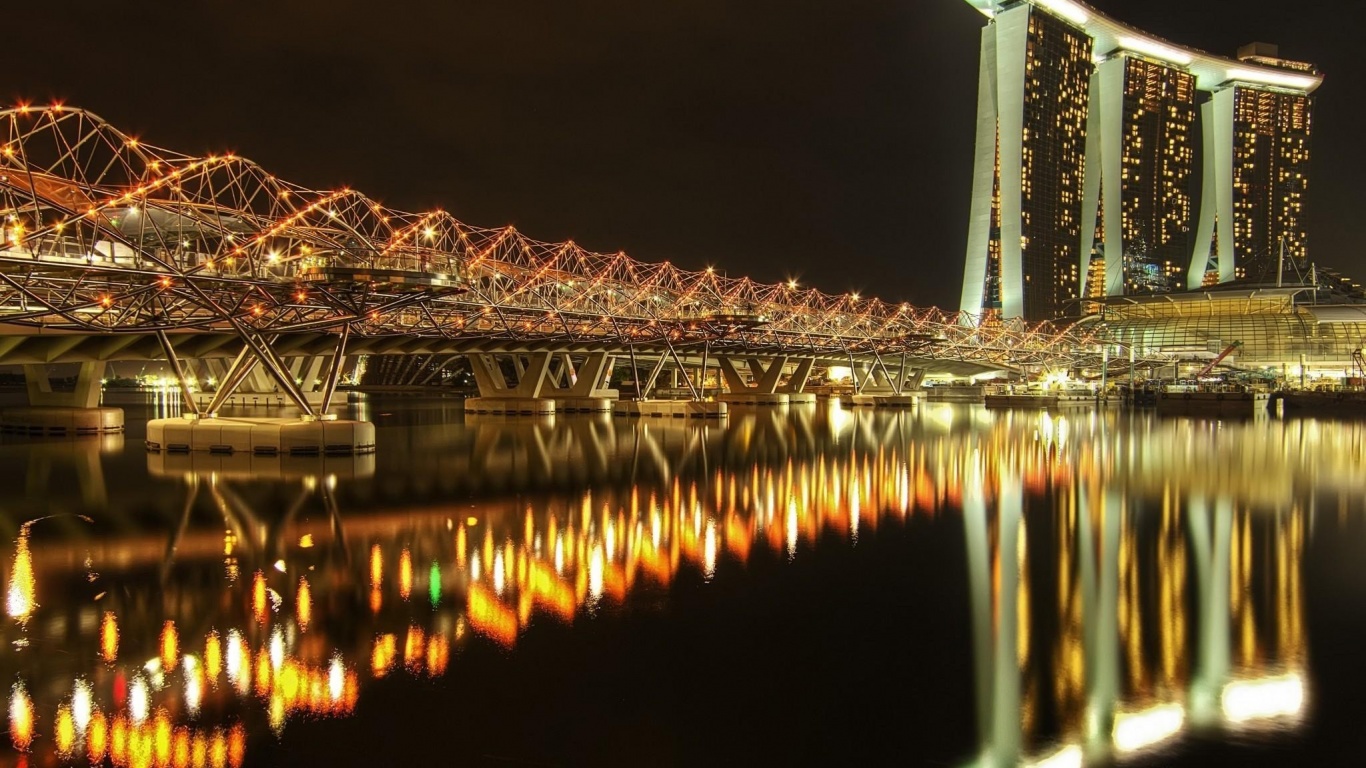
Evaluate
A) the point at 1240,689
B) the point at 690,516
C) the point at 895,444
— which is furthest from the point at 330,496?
the point at 895,444

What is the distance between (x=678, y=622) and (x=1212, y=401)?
309ft

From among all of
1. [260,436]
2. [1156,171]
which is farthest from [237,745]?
[1156,171]

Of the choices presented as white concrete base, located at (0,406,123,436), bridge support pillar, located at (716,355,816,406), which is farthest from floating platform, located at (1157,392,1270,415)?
white concrete base, located at (0,406,123,436)

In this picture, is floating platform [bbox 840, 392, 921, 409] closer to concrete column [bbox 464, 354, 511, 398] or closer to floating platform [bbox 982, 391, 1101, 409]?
floating platform [bbox 982, 391, 1101, 409]

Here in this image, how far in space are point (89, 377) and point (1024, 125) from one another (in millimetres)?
141166

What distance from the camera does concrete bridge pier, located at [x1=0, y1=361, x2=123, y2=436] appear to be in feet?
156

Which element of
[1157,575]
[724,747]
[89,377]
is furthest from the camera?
[89,377]

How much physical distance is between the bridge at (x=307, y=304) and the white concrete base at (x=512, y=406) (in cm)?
15

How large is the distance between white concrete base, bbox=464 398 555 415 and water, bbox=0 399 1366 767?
41134mm

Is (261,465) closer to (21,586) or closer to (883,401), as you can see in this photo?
(21,586)

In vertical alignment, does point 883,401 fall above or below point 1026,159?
below

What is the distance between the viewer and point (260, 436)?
32.5m

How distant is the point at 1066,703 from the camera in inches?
371

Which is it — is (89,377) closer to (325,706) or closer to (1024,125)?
(325,706)
